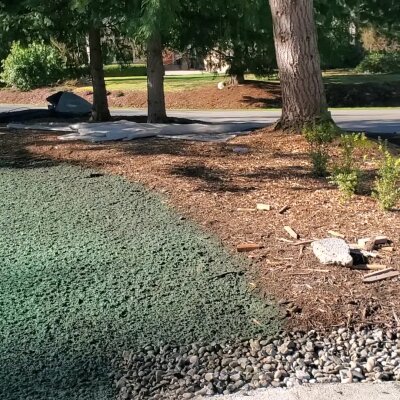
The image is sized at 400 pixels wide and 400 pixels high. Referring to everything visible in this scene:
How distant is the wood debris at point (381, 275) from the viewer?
15.8 ft

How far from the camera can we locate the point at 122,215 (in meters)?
6.45

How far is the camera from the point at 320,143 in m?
8.30

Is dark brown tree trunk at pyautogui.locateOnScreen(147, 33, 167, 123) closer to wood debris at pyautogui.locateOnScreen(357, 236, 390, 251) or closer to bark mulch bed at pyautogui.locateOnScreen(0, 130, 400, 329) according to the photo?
bark mulch bed at pyautogui.locateOnScreen(0, 130, 400, 329)

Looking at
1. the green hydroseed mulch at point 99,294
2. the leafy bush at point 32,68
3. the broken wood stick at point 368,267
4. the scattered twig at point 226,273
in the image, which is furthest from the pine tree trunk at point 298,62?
the leafy bush at point 32,68

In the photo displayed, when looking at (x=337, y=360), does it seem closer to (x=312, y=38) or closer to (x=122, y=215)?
(x=122, y=215)

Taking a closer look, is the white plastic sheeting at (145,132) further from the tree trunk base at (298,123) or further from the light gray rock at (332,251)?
the light gray rock at (332,251)

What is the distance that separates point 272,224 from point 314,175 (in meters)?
1.93

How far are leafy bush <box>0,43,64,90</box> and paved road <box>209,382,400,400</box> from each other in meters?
31.5

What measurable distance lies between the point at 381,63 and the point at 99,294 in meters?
35.9

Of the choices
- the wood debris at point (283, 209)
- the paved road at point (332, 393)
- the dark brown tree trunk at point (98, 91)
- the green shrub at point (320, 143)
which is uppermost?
the dark brown tree trunk at point (98, 91)

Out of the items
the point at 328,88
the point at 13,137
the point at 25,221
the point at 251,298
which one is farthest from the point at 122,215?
the point at 328,88

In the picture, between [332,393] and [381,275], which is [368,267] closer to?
[381,275]

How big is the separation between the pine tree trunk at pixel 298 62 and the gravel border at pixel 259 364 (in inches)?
243

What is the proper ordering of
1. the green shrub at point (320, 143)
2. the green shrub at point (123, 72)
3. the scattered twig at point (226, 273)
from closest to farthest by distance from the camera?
the scattered twig at point (226, 273) → the green shrub at point (320, 143) → the green shrub at point (123, 72)
